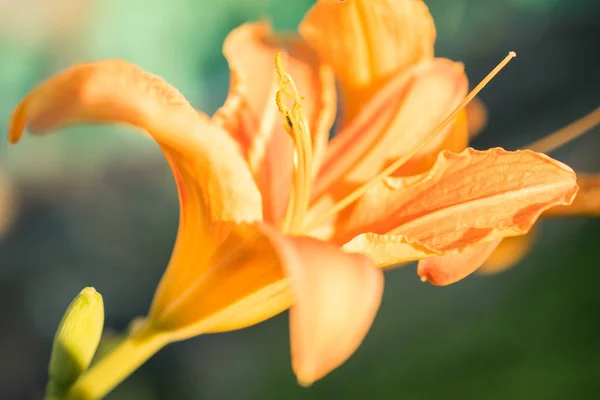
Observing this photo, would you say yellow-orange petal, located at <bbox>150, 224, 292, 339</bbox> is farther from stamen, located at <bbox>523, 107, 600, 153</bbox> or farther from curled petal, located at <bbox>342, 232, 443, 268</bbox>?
stamen, located at <bbox>523, 107, 600, 153</bbox>

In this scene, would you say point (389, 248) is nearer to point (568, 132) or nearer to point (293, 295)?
point (293, 295)

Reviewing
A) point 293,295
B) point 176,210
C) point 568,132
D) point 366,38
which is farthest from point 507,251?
point 176,210

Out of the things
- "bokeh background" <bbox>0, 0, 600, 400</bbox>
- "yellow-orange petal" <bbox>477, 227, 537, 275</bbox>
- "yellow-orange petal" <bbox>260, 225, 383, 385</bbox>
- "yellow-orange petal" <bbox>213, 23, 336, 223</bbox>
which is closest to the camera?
"yellow-orange petal" <bbox>260, 225, 383, 385</bbox>

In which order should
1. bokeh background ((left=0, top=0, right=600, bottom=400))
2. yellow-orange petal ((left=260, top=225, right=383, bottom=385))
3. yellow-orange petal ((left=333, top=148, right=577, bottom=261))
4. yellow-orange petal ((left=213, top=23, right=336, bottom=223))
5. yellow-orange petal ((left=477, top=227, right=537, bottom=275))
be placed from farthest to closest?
bokeh background ((left=0, top=0, right=600, bottom=400))
yellow-orange petal ((left=477, top=227, right=537, bottom=275))
yellow-orange petal ((left=213, top=23, right=336, bottom=223))
yellow-orange petal ((left=333, top=148, right=577, bottom=261))
yellow-orange petal ((left=260, top=225, right=383, bottom=385))

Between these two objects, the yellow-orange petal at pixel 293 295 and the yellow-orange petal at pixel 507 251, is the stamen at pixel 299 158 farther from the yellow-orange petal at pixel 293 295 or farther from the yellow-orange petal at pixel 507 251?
the yellow-orange petal at pixel 507 251

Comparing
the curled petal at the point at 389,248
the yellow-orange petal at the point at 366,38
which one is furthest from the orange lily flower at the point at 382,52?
the curled petal at the point at 389,248

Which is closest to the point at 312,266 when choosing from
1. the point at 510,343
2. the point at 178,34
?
the point at 510,343

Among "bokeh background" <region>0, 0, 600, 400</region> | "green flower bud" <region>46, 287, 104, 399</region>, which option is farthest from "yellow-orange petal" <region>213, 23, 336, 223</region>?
"bokeh background" <region>0, 0, 600, 400</region>
